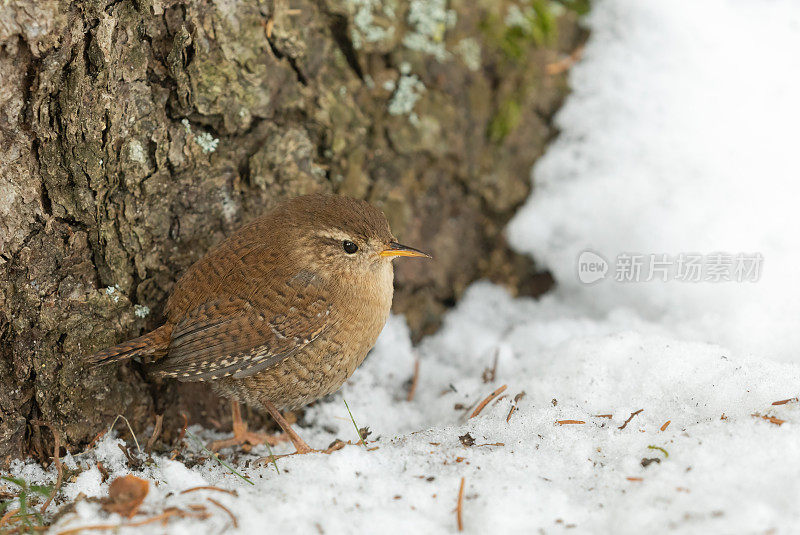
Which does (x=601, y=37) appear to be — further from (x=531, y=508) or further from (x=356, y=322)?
(x=531, y=508)

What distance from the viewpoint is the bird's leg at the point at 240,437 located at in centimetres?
341

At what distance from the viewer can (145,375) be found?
3359 mm

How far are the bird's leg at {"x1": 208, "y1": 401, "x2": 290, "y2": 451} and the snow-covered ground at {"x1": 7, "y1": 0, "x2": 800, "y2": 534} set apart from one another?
106 mm

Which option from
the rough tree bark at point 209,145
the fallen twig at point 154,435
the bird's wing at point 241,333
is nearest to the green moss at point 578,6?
the rough tree bark at point 209,145

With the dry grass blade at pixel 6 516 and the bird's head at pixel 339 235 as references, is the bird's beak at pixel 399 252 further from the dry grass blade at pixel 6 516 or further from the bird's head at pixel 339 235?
the dry grass blade at pixel 6 516

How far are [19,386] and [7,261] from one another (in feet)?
1.83

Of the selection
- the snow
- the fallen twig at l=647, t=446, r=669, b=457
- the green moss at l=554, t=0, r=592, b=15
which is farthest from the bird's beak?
the green moss at l=554, t=0, r=592, b=15

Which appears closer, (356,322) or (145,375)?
(356,322)

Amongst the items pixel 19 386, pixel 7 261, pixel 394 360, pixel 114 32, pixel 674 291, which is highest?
pixel 114 32

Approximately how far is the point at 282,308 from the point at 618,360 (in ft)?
5.17

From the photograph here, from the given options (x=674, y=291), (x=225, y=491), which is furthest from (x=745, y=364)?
(x=225, y=491)

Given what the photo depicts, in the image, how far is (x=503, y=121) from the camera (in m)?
4.37

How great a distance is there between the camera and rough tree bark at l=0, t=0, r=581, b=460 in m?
2.86

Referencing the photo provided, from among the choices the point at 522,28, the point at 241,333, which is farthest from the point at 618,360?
the point at 522,28
